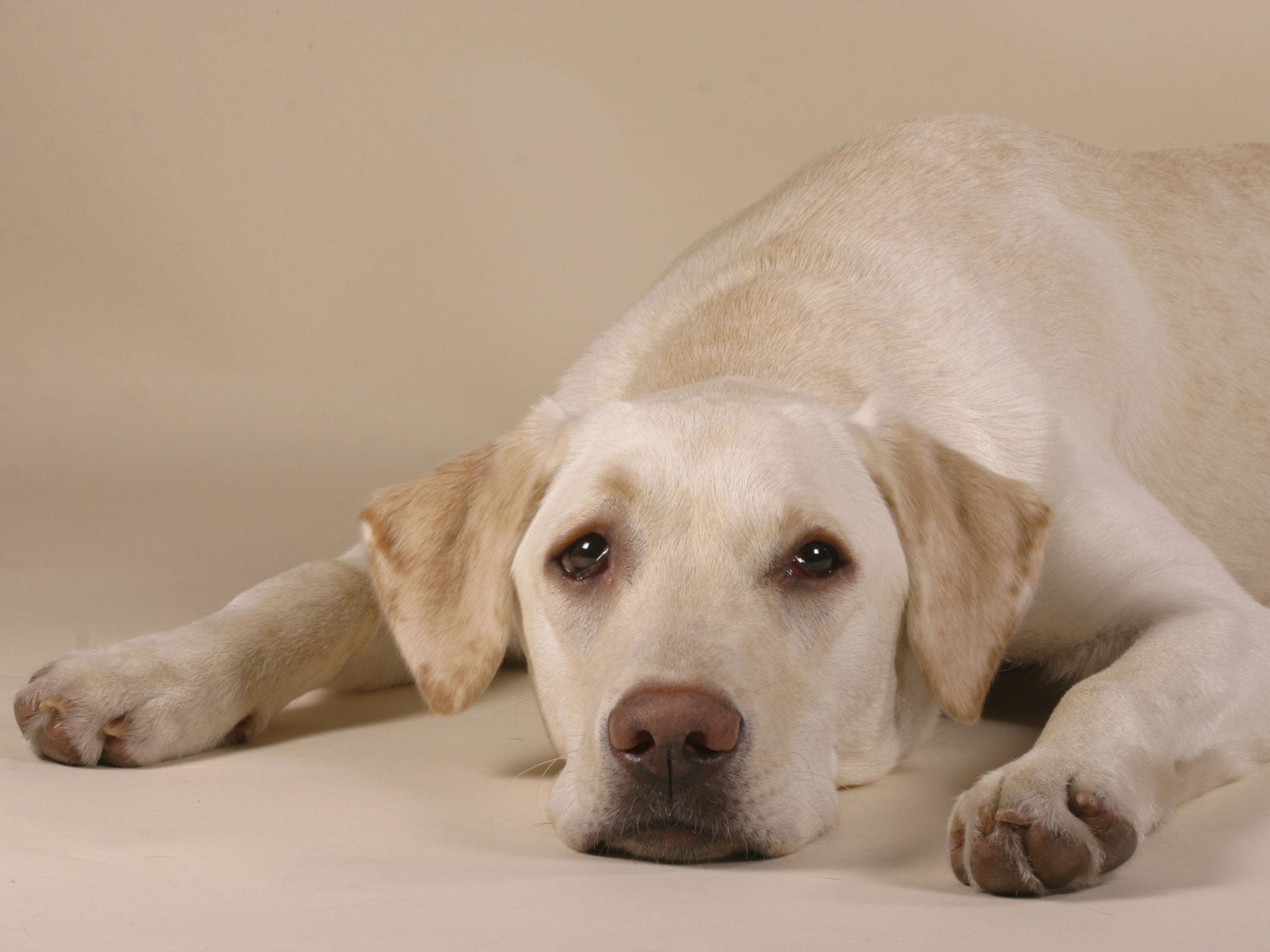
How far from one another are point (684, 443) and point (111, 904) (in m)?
1.24

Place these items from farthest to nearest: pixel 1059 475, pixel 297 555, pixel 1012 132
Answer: pixel 297 555 < pixel 1012 132 < pixel 1059 475

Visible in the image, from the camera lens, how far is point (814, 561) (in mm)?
2994

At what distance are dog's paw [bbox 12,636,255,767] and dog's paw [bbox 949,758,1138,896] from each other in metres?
1.65

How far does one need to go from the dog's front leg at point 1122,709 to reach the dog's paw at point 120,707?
1.64m

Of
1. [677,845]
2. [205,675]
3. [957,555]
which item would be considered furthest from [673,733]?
[205,675]

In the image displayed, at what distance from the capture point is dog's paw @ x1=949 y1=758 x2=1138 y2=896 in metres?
2.55

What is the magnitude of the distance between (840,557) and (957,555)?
0.95 ft

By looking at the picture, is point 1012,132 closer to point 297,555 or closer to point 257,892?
point 297,555

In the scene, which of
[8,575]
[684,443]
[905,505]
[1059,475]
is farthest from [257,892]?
[8,575]

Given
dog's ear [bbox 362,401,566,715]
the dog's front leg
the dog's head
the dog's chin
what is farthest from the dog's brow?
the dog's front leg

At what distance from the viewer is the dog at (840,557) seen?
2.73 metres

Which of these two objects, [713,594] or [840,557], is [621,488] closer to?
[713,594]

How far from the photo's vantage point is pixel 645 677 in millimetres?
2635

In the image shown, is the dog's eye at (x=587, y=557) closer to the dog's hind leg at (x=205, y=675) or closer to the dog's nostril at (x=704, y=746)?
the dog's nostril at (x=704, y=746)
